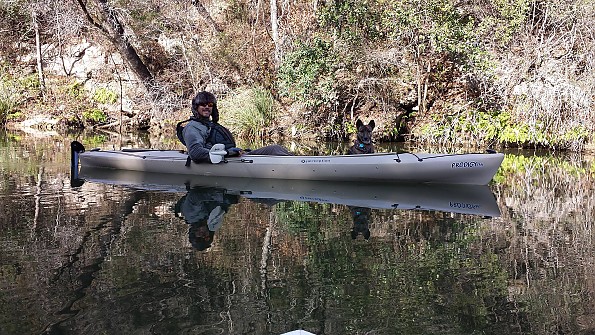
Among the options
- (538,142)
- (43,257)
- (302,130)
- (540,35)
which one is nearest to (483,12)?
(540,35)

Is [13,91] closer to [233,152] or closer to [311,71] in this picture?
[311,71]

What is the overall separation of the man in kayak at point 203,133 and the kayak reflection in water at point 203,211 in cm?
78

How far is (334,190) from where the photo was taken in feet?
29.4

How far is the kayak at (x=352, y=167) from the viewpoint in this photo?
887 cm

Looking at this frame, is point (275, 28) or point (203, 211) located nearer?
point (203, 211)

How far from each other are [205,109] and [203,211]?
2587mm

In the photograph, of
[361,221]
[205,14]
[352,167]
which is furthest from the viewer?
[205,14]

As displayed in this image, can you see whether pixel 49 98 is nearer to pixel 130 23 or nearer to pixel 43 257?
pixel 130 23

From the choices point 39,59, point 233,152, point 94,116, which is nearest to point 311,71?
point 233,152

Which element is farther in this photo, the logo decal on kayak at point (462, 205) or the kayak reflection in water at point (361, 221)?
the logo decal on kayak at point (462, 205)

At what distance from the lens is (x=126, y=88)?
2138 centimetres

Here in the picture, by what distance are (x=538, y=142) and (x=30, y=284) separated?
11.4m

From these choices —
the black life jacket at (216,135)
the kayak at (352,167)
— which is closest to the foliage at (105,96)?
the kayak at (352,167)

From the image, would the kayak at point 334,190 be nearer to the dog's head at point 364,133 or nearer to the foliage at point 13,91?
the dog's head at point 364,133
